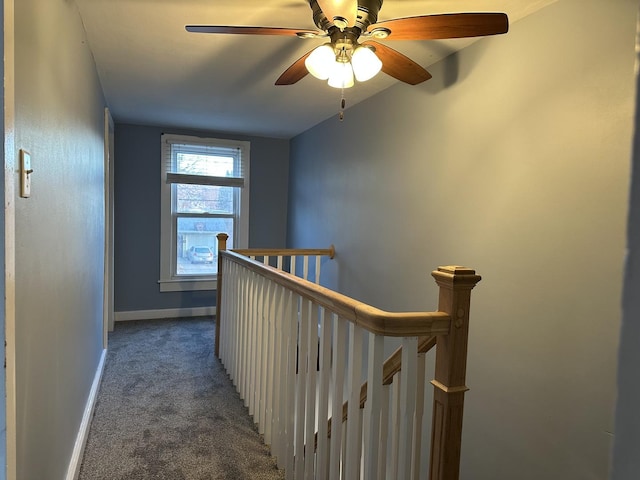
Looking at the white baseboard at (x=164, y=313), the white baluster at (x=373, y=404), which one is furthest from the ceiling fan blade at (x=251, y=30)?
the white baseboard at (x=164, y=313)

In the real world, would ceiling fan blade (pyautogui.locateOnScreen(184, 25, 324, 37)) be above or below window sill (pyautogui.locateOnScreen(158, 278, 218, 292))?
above

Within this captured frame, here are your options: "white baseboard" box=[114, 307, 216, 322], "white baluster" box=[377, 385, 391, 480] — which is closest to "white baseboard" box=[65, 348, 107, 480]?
"white baluster" box=[377, 385, 391, 480]

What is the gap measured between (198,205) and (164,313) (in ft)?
4.38

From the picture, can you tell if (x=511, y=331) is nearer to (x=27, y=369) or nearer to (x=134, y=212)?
(x=27, y=369)

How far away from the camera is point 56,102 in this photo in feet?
4.84

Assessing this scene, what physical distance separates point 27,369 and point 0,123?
27.6 inches

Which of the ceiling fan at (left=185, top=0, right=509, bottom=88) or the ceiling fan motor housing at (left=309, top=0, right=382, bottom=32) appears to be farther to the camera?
the ceiling fan motor housing at (left=309, top=0, right=382, bottom=32)

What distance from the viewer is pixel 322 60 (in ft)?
5.74

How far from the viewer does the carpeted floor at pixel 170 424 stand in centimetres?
196

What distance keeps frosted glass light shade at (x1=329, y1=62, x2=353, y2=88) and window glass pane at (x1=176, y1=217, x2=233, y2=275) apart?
131 inches

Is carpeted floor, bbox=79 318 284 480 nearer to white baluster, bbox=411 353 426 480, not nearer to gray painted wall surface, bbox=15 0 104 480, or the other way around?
gray painted wall surface, bbox=15 0 104 480

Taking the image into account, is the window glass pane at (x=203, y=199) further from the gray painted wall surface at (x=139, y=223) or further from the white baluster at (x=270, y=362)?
the white baluster at (x=270, y=362)

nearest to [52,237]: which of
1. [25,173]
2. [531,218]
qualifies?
[25,173]

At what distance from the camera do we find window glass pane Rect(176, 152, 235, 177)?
15.3ft
